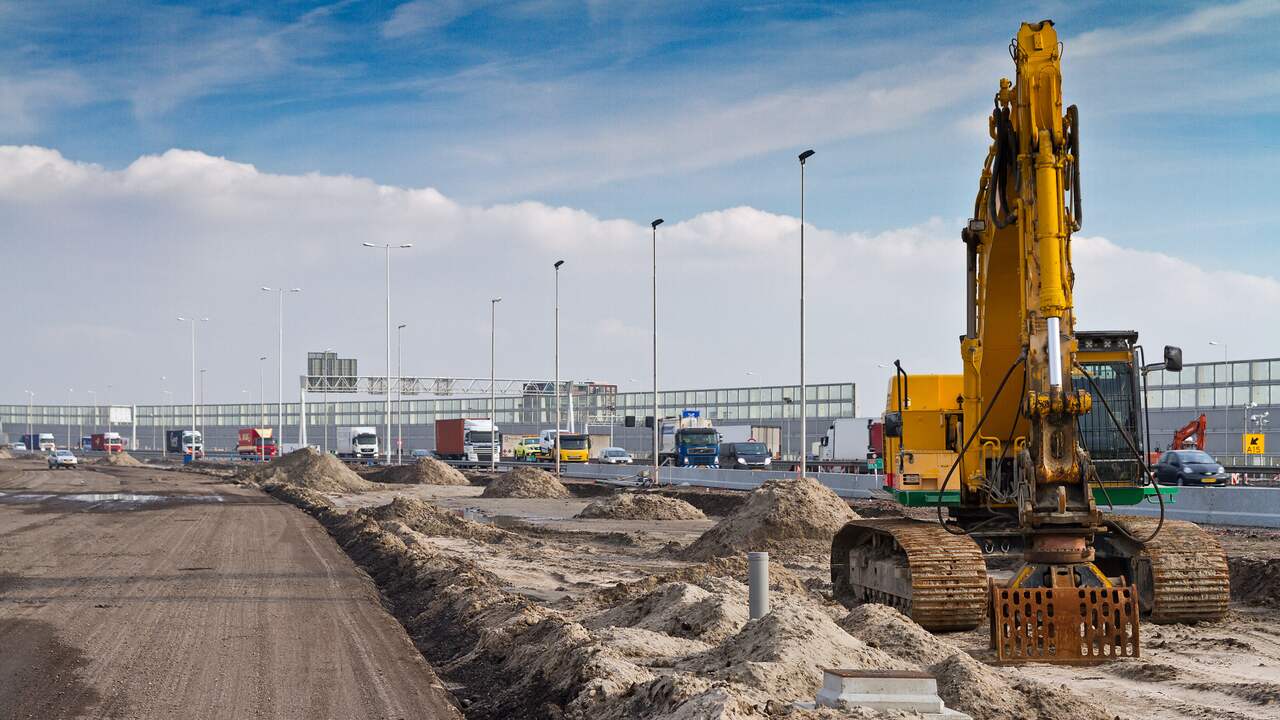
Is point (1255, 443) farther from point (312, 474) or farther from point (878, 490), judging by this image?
point (312, 474)

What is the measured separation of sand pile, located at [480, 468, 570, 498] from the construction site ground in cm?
2893

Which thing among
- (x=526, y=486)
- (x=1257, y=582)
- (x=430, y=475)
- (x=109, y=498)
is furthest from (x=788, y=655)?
(x=430, y=475)

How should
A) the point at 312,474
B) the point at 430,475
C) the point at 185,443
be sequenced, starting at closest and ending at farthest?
the point at 312,474
the point at 430,475
the point at 185,443

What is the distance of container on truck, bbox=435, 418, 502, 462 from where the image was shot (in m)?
97.8

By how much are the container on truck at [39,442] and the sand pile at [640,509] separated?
142146mm

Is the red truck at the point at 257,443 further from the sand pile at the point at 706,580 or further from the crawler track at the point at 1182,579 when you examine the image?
the crawler track at the point at 1182,579

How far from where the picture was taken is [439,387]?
114625mm

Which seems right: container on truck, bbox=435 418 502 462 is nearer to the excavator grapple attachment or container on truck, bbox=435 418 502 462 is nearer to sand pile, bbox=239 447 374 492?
sand pile, bbox=239 447 374 492

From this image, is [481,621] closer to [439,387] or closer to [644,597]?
[644,597]

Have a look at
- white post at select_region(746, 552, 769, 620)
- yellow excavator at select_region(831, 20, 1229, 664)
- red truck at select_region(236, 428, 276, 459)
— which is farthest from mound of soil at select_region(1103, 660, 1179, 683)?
red truck at select_region(236, 428, 276, 459)

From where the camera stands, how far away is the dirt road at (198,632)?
35.4 ft

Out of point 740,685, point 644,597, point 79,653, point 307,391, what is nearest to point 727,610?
point 644,597

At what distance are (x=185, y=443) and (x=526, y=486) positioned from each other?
80672mm

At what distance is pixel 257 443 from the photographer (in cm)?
11788
